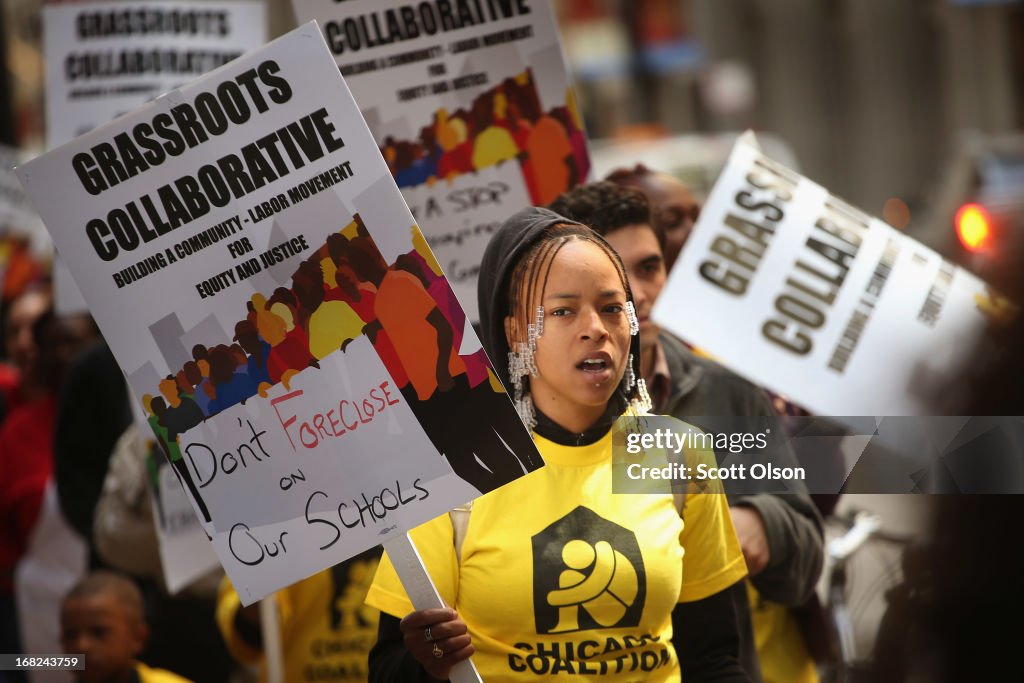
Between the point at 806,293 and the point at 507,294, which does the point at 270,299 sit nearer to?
the point at 507,294

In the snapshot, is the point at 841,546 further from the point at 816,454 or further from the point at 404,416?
the point at 404,416

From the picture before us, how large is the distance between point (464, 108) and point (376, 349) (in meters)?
1.17

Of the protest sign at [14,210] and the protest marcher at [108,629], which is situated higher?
the protest marcher at [108,629]

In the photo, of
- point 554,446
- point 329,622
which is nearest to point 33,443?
point 329,622

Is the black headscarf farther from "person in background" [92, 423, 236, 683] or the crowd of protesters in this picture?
"person in background" [92, 423, 236, 683]

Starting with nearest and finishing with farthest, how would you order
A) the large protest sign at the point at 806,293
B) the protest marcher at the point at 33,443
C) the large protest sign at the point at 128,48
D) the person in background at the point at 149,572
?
the large protest sign at the point at 806,293, the person in background at the point at 149,572, the large protest sign at the point at 128,48, the protest marcher at the point at 33,443

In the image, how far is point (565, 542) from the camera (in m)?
2.73

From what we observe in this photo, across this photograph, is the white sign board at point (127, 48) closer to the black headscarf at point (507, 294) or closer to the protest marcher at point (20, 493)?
the protest marcher at point (20, 493)

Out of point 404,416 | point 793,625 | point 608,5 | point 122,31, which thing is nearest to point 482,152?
point 404,416

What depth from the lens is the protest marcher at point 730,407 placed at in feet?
10.4

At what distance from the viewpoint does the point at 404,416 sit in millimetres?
2854

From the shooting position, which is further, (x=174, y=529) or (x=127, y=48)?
(x=127, y=48)

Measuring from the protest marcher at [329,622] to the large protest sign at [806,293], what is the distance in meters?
1.22

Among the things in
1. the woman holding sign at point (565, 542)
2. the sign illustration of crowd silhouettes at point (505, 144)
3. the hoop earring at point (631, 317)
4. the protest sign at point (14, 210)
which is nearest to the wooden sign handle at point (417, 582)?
the woman holding sign at point (565, 542)
